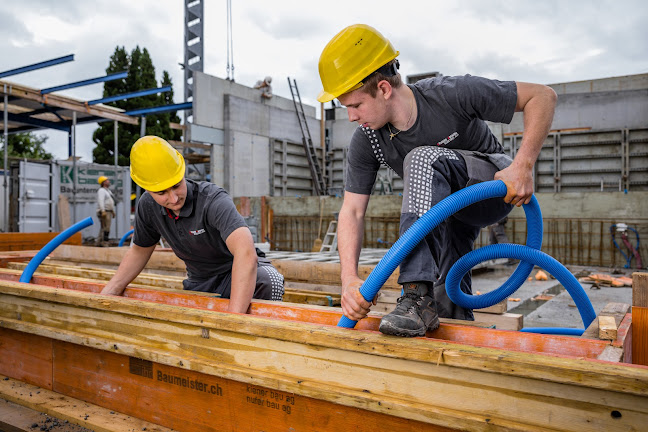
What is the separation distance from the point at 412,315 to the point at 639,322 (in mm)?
932

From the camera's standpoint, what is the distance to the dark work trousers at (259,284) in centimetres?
326

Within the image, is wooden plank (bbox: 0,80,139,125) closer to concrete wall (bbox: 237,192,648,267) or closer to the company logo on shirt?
concrete wall (bbox: 237,192,648,267)

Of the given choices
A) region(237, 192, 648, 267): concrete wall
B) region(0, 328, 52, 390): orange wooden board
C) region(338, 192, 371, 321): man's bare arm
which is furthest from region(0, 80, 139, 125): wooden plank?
region(338, 192, 371, 321): man's bare arm

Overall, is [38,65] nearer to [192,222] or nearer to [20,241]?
[20,241]

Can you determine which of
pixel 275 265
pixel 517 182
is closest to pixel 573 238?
pixel 275 265

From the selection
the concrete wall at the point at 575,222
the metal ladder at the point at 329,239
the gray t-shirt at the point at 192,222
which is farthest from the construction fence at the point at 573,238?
the gray t-shirt at the point at 192,222

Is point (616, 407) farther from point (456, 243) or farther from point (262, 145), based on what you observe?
point (262, 145)

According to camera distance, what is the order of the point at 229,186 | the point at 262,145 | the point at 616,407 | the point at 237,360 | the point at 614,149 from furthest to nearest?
the point at 262,145
the point at 229,186
the point at 614,149
the point at 237,360
the point at 616,407

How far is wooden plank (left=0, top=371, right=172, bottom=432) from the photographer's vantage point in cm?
230

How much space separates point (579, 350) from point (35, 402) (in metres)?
2.73

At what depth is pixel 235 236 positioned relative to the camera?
2797 millimetres

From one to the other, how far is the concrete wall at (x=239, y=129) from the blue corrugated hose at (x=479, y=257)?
1618 cm

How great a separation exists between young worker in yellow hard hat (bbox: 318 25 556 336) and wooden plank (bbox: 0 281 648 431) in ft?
0.54

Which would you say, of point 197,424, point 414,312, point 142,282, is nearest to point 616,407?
point 414,312
